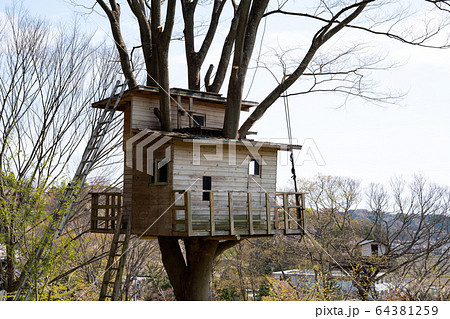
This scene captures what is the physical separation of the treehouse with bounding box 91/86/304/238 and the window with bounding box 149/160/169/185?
2 cm

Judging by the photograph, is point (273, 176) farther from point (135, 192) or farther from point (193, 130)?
point (135, 192)

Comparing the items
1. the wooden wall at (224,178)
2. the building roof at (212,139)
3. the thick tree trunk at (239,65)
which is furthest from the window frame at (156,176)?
the thick tree trunk at (239,65)

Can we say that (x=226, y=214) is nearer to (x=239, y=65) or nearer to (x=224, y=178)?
(x=224, y=178)

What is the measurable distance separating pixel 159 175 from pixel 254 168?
253cm

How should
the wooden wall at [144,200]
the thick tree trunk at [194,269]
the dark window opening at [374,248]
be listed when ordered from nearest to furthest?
the wooden wall at [144,200]
the thick tree trunk at [194,269]
the dark window opening at [374,248]

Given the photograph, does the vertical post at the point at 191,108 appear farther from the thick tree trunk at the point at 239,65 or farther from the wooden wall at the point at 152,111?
the thick tree trunk at the point at 239,65

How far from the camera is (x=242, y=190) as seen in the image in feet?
37.8

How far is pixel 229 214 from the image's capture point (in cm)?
1019

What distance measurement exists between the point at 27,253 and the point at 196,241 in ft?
14.0

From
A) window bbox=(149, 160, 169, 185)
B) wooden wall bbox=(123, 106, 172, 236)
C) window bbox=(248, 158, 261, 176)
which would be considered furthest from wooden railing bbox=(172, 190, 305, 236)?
window bbox=(149, 160, 169, 185)

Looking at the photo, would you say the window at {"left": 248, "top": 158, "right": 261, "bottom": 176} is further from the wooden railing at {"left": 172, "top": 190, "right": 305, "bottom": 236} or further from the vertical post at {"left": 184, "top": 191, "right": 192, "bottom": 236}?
the vertical post at {"left": 184, "top": 191, "right": 192, "bottom": 236}

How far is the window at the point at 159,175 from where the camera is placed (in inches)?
426

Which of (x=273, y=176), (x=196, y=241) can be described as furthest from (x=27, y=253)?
(x=273, y=176)

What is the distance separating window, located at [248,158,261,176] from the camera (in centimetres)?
1177
